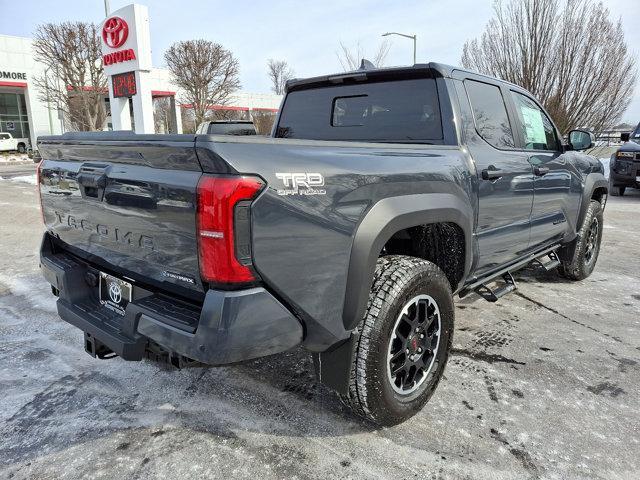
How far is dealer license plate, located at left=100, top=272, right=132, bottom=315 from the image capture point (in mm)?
2316

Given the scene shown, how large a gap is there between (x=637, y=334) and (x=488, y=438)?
210cm

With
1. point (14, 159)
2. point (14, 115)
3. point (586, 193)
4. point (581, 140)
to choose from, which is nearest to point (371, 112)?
point (581, 140)

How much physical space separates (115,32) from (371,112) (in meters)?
12.3

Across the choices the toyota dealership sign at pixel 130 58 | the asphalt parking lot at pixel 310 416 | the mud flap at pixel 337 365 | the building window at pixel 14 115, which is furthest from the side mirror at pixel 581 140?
the building window at pixel 14 115

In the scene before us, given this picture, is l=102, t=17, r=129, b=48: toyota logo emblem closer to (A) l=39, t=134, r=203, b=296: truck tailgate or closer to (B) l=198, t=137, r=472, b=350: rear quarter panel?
(A) l=39, t=134, r=203, b=296: truck tailgate

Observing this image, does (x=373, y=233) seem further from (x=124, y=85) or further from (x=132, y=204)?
(x=124, y=85)

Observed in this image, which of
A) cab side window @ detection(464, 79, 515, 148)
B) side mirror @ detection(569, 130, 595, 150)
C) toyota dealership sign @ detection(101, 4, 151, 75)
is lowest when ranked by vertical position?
side mirror @ detection(569, 130, 595, 150)

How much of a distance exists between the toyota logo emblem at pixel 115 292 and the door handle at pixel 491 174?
220cm

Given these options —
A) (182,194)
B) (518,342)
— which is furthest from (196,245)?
(518,342)

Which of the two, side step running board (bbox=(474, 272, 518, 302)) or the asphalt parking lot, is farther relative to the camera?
side step running board (bbox=(474, 272, 518, 302))

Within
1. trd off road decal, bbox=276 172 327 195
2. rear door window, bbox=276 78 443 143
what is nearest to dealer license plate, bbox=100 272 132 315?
trd off road decal, bbox=276 172 327 195

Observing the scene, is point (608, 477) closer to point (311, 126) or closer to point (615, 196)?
point (311, 126)

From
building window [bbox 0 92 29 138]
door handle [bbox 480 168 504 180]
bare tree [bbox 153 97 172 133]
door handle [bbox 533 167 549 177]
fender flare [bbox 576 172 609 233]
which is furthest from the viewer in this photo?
bare tree [bbox 153 97 172 133]

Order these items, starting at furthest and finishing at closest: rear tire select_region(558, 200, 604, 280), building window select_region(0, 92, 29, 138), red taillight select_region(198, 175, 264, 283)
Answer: building window select_region(0, 92, 29, 138), rear tire select_region(558, 200, 604, 280), red taillight select_region(198, 175, 264, 283)
